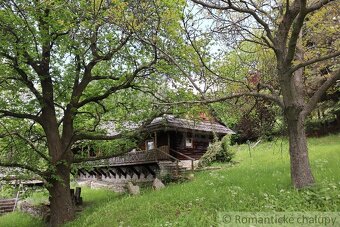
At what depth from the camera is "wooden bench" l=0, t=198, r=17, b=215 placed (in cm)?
3181

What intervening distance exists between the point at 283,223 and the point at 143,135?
11496 mm

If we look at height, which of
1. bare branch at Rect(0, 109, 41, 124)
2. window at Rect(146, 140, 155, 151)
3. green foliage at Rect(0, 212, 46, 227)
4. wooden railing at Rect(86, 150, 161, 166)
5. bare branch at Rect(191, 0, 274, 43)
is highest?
bare branch at Rect(191, 0, 274, 43)

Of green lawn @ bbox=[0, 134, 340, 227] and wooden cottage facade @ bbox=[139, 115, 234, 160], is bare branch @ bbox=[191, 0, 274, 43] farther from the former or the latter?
wooden cottage facade @ bbox=[139, 115, 234, 160]

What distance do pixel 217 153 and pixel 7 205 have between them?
818 inches

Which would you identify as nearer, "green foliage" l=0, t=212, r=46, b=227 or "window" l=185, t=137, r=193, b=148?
"green foliage" l=0, t=212, r=46, b=227

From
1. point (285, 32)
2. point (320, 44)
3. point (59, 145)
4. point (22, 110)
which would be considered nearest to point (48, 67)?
point (22, 110)

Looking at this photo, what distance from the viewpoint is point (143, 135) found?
1867cm

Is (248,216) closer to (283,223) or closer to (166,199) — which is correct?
(283,223)

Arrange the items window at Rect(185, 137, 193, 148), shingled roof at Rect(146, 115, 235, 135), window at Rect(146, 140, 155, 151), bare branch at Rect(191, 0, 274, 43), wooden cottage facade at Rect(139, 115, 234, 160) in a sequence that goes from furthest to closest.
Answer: window at Rect(146, 140, 155, 151) < window at Rect(185, 137, 193, 148) < wooden cottage facade at Rect(139, 115, 234, 160) < shingled roof at Rect(146, 115, 235, 135) < bare branch at Rect(191, 0, 274, 43)

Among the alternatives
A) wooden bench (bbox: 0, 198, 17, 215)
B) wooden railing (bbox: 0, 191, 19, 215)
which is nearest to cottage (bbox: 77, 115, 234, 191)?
wooden railing (bbox: 0, 191, 19, 215)

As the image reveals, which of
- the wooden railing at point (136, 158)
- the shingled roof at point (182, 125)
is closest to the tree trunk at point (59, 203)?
the shingled roof at point (182, 125)

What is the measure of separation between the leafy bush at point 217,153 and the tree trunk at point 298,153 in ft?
48.4

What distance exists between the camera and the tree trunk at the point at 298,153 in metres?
10.2

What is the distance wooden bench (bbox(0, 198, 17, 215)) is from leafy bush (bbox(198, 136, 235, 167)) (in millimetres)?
18663
